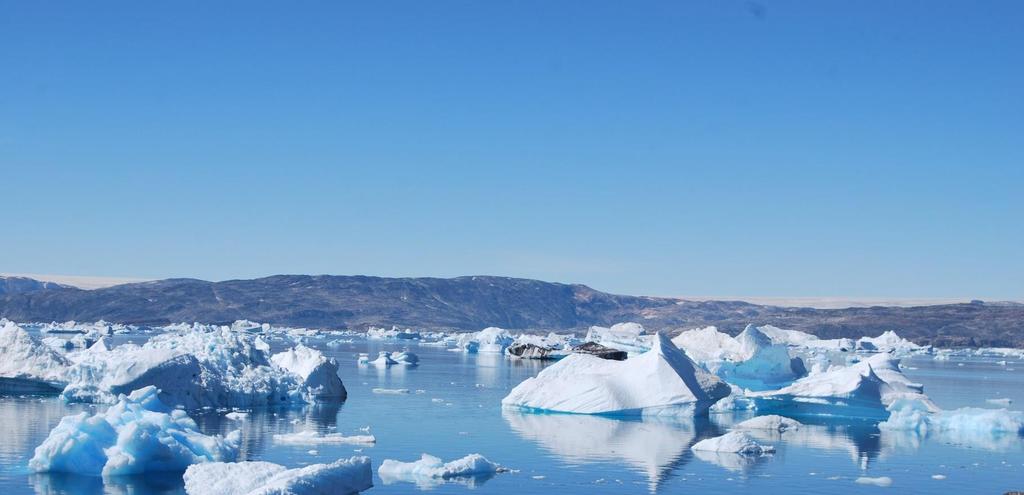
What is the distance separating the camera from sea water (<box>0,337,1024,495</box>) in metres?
14.0

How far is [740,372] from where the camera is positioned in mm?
36625

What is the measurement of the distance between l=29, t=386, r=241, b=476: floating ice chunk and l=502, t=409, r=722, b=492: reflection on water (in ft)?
17.9

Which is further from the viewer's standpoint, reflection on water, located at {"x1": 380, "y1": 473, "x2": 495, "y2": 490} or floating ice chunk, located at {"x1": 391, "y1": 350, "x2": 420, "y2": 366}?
floating ice chunk, located at {"x1": 391, "y1": 350, "x2": 420, "y2": 366}

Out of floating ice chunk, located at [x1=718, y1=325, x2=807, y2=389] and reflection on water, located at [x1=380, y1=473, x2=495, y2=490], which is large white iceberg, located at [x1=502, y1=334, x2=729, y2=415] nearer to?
reflection on water, located at [x1=380, y1=473, x2=495, y2=490]

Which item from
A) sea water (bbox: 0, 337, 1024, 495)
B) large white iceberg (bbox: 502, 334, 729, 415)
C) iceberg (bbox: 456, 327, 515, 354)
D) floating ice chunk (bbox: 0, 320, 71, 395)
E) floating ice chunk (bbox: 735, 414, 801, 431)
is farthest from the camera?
iceberg (bbox: 456, 327, 515, 354)

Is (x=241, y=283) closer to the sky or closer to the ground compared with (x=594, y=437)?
closer to the sky

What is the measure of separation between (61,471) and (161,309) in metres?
128

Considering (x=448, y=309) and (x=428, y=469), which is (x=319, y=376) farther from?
(x=448, y=309)

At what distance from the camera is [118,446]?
13.9 m

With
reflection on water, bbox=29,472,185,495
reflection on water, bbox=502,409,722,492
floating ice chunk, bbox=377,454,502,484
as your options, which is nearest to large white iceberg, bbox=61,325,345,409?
reflection on water, bbox=502,409,722,492

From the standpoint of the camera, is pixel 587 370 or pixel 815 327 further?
pixel 815 327

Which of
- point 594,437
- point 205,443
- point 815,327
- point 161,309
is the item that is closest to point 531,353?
point 594,437

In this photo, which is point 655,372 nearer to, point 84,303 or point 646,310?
Answer: point 84,303

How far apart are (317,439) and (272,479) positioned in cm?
573
